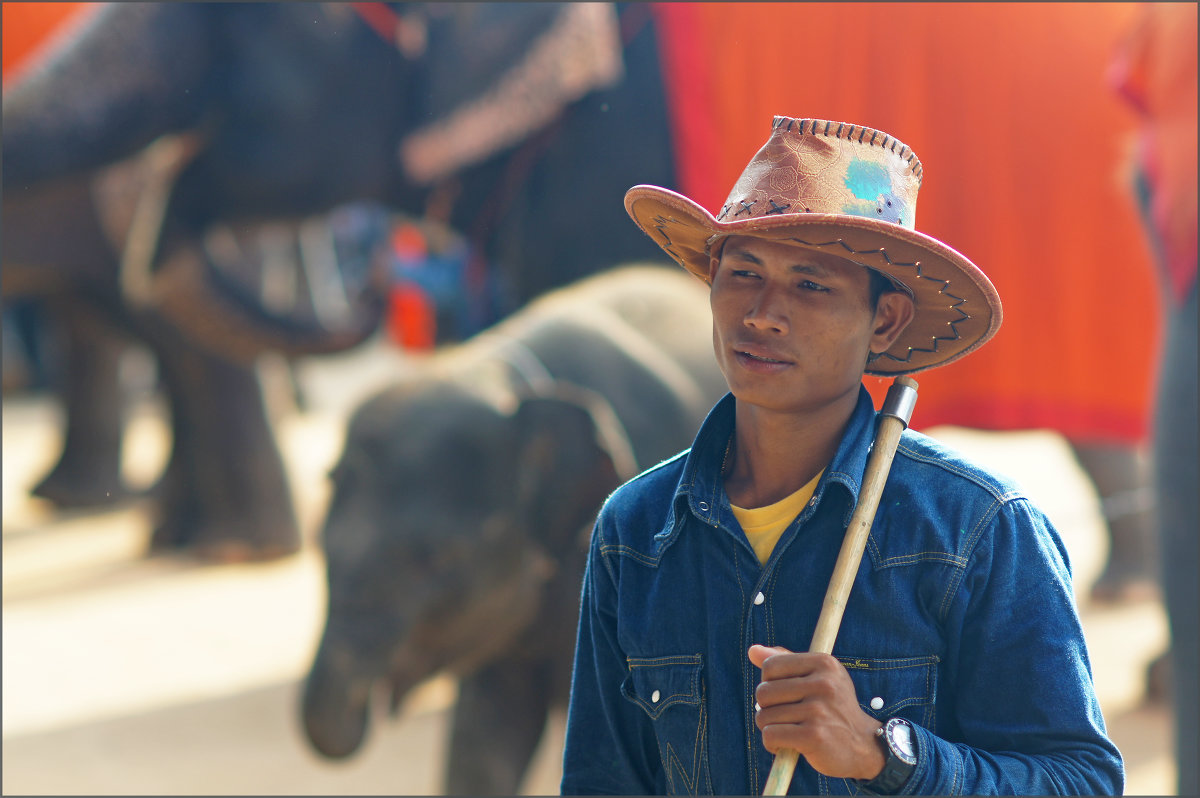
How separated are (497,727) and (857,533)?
137 centimetres

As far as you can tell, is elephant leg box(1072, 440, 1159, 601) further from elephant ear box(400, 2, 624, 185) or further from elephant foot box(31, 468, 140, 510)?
elephant foot box(31, 468, 140, 510)

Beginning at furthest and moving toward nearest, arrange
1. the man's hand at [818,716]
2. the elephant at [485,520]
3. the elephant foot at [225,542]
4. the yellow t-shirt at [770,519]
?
1. the elephant foot at [225,542]
2. the elephant at [485,520]
3. the yellow t-shirt at [770,519]
4. the man's hand at [818,716]

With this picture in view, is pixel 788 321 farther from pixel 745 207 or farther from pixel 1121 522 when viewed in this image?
pixel 1121 522

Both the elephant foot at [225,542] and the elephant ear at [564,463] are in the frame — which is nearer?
the elephant ear at [564,463]

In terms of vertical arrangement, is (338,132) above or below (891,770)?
above

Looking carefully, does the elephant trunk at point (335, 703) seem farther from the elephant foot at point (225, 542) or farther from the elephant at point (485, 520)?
the elephant foot at point (225, 542)

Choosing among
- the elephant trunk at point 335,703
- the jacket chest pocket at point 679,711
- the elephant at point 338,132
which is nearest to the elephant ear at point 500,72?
the elephant at point 338,132

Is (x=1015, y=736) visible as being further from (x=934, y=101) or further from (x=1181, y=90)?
(x=934, y=101)

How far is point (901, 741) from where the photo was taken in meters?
0.79

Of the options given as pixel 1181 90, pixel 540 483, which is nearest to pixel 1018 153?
pixel 1181 90

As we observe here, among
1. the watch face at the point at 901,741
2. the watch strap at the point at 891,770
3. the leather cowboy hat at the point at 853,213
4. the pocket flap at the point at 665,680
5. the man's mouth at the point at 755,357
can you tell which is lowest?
the watch strap at the point at 891,770

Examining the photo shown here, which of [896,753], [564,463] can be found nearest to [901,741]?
[896,753]

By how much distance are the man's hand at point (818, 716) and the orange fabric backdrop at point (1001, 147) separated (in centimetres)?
139

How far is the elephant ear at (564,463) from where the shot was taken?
191cm
